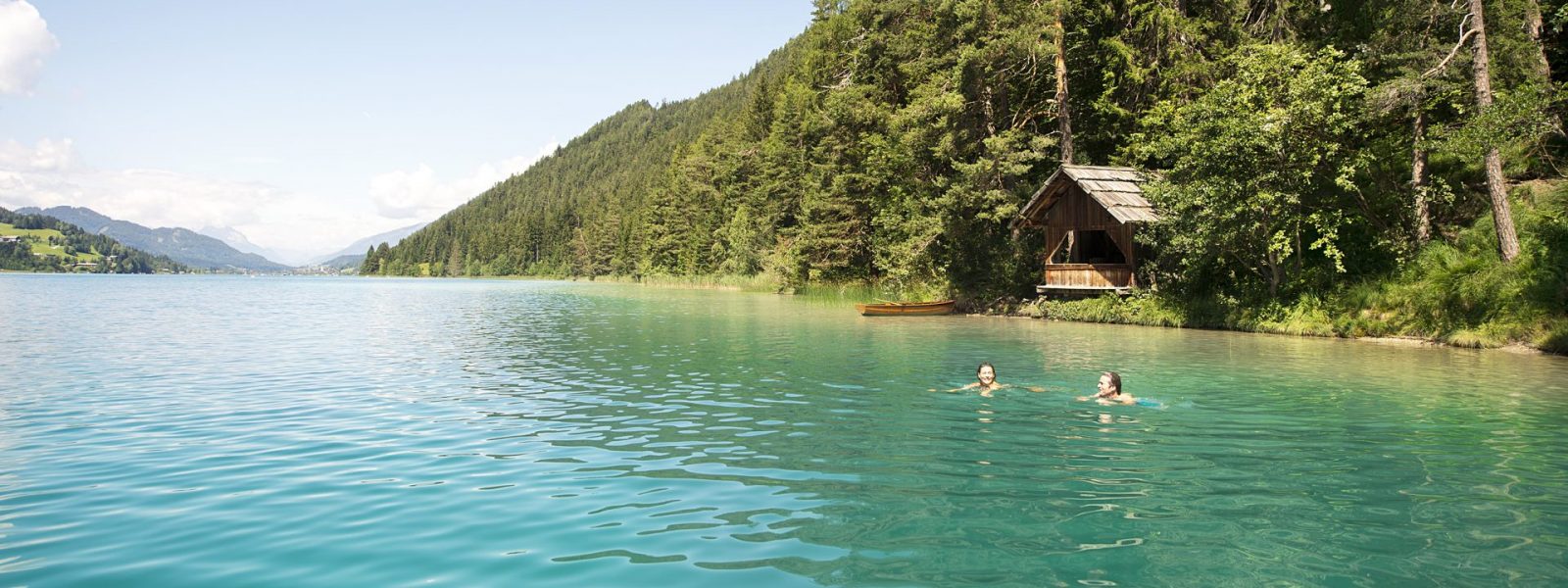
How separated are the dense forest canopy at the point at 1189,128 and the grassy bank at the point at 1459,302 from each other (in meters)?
1.13

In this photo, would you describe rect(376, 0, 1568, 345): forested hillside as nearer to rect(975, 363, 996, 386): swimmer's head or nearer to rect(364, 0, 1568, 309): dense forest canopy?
rect(364, 0, 1568, 309): dense forest canopy

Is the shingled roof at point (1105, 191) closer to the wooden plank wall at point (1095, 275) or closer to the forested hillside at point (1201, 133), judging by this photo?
the forested hillside at point (1201, 133)

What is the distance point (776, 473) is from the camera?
9.63 metres

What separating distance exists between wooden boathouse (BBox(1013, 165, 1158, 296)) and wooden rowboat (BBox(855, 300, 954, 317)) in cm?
465

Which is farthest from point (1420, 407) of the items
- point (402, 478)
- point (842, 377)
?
point (402, 478)

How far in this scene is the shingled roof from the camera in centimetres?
3391

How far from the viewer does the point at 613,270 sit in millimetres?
137375

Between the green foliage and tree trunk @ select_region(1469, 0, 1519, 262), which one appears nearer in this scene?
tree trunk @ select_region(1469, 0, 1519, 262)

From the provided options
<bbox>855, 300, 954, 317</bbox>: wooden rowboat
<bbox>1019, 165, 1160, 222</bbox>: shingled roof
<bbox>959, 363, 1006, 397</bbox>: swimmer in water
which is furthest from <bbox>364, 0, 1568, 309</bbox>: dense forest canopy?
<bbox>959, 363, 1006, 397</bbox>: swimmer in water

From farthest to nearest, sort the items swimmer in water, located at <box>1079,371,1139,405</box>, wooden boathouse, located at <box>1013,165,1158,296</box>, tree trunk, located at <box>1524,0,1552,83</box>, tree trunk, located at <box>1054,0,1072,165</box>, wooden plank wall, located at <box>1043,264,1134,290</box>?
tree trunk, located at <box>1054,0,1072,165</box> → wooden plank wall, located at <box>1043,264,1134,290</box> → wooden boathouse, located at <box>1013,165,1158,296</box> → tree trunk, located at <box>1524,0,1552,83</box> → swimmer in water, located at <box>1079,371,1139,405</box>

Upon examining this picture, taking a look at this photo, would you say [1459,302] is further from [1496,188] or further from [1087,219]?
[1087,219]

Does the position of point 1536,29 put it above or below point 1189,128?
above

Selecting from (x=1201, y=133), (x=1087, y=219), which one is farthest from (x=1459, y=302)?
(x=1087, y=219)

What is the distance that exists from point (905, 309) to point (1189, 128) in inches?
549
